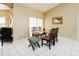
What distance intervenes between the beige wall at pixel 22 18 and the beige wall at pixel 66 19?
0.37m

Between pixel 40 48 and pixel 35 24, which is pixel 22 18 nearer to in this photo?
pixel 35 24

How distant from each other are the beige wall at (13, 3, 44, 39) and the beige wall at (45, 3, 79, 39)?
37 cm

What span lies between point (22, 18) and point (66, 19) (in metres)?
2.09

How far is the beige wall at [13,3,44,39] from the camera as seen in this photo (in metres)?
3.33

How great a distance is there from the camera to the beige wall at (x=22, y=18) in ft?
10.9

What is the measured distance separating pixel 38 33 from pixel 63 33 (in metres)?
1.25

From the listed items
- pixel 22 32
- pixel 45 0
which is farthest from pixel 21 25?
pixel 45 0

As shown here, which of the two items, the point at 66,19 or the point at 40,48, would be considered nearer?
the point at 40,48

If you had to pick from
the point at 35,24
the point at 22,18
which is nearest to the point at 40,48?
the point at 35,24

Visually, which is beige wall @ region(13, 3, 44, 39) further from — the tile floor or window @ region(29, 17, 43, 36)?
the tile floor

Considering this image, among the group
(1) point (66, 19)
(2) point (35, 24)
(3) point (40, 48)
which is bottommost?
(3) point (40, 48)

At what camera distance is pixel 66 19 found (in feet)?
13.8

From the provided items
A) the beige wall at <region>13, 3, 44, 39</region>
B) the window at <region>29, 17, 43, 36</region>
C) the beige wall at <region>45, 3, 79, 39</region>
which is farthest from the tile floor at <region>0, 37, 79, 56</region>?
the window at <region>29, 17, 43, 36</region>

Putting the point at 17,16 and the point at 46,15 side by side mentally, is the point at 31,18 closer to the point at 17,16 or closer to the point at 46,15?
the point at 46,15
